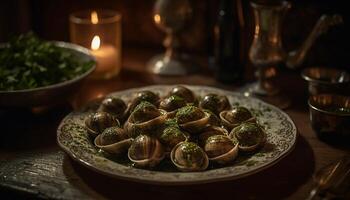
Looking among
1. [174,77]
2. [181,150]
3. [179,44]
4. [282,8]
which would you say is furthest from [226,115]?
[179,44]

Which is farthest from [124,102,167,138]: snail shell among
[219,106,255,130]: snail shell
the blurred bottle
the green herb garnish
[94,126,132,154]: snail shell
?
the blurred bottle

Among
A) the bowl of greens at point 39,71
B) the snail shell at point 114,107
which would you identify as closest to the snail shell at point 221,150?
the snail shell at point 114,107

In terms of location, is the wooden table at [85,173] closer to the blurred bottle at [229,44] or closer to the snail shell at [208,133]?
the snail shell at [208,133]

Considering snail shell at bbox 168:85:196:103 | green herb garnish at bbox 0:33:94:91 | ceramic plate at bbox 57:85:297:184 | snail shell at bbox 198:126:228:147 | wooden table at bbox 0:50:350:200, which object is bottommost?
wooden table at bbox 0:50:350:200

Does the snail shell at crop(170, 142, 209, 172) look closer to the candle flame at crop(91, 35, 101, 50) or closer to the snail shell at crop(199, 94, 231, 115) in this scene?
the snail shell at crop(199, 94, 231, 115)

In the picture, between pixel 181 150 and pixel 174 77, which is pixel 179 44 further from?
pixel 181 150

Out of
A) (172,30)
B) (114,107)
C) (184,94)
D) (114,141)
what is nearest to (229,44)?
(172,30)

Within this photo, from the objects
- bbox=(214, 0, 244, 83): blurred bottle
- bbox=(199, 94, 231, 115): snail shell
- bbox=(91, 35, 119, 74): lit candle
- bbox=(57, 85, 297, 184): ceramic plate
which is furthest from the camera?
bbox=(91, 35, 119, 74): lit candle
